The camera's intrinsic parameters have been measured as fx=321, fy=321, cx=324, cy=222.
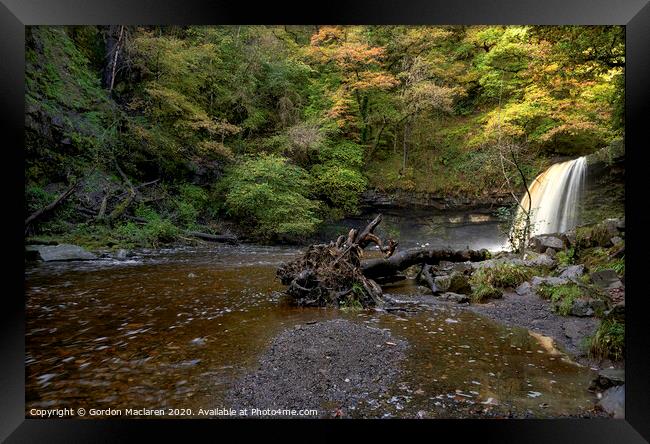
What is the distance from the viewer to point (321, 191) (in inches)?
299

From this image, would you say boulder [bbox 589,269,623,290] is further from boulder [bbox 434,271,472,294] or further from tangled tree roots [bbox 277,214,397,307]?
tangled tree roots [bbox 277,214,397,307]

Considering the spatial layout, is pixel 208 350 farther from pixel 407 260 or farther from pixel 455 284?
pixel 407 260

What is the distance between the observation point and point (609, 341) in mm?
2477

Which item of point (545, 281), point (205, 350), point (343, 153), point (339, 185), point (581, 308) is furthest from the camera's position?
point (339, 185)

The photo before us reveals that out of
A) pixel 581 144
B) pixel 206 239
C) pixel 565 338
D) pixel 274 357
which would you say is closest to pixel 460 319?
pixel 565 338

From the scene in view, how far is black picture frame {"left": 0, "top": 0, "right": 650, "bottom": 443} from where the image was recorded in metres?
1.79

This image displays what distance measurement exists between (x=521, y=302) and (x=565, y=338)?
1367 mm

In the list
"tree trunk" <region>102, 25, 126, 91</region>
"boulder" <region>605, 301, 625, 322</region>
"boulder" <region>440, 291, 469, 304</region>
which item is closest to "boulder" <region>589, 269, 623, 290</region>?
"boulder" <region>605, 301, 625, 322</region>

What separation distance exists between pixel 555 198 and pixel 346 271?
5650 millimetres

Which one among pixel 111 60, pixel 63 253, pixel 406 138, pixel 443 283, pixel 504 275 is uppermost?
pixel 111 60

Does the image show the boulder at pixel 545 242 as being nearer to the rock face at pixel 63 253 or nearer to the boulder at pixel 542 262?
the boulder at pixel 542 262

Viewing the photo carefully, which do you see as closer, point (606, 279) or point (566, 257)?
point (606, 279)

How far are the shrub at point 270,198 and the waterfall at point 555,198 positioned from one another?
→ 491 centimetres

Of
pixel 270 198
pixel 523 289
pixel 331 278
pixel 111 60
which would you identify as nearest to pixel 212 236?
pixel 270 198
